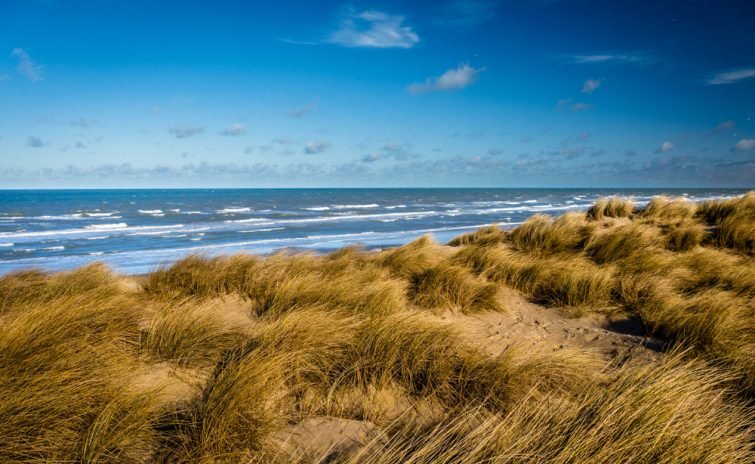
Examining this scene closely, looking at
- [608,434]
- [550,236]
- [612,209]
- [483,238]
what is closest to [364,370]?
[608,434]

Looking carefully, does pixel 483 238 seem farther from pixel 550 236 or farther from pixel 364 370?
pixel 364 370

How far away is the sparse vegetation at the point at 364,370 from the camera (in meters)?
2.36

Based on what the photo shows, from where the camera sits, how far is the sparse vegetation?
2359 millimetres

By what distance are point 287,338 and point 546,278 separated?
14.4 feet

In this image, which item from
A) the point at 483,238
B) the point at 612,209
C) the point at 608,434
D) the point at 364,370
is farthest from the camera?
the point at 612,209

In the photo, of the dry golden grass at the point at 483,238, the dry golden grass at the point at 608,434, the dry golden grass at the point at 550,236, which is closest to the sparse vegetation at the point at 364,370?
the dry golden grass at the point at 608,434

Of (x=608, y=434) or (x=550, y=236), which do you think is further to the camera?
(x=550, y=236)

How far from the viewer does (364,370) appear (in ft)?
11.4

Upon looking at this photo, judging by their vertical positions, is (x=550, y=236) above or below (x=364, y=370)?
above

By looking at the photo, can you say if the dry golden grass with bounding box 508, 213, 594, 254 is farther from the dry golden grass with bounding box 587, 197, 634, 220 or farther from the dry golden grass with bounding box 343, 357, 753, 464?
the dry golden grass with bounding box 343, 357, 753, 464

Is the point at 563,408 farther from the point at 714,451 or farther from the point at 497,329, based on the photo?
the point at 497,329

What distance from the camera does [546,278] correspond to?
651cm

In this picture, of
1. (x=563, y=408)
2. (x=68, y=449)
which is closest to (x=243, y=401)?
(x=68, y=449)

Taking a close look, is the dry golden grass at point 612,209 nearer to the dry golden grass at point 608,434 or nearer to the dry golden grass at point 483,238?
the dry golden grass at point 483,238
